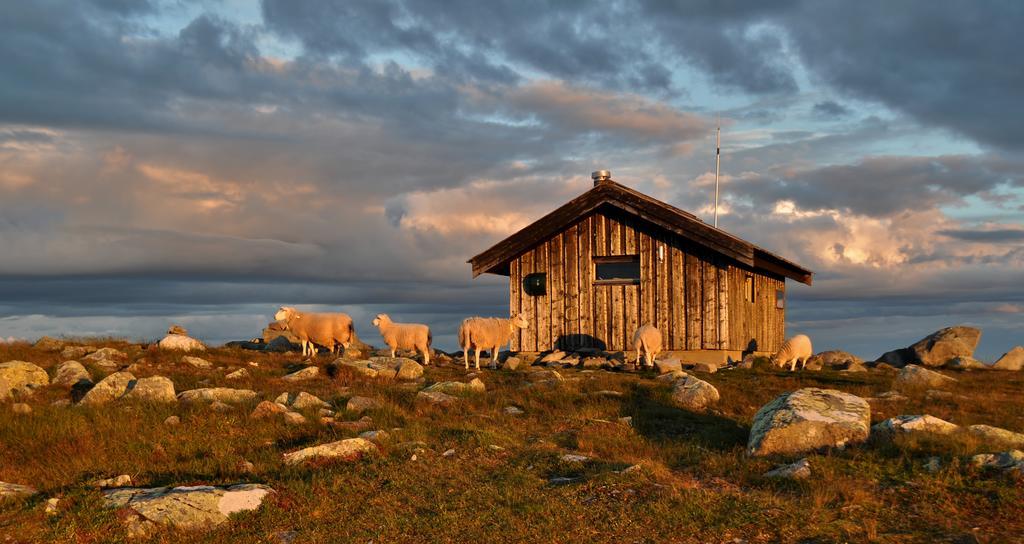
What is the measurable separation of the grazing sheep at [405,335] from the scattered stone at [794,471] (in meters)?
16.5

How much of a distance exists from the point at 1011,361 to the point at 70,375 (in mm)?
31986

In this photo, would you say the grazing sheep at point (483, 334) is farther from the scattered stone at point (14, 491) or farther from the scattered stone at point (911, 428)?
the scattered stone at point (14, 491)

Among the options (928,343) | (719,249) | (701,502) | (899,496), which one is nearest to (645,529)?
(701,502)

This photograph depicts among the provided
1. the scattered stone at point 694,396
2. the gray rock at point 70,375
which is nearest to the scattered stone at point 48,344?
the gray rock at point 70,375

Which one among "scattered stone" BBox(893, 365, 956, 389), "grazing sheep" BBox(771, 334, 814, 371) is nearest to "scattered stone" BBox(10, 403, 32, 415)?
"scattered stone" BBox(893, 365, 956, 389)

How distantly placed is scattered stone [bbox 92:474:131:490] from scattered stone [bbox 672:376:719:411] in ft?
35.1

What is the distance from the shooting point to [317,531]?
9047mm

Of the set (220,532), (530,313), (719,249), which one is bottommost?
(220,532)

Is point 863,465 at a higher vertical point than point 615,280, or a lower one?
lower

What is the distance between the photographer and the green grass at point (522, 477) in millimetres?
8820

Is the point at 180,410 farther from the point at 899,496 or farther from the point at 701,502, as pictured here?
the point at 899,496

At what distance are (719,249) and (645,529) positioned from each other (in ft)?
58.2

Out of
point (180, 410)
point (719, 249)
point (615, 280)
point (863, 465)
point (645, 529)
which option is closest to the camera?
point (645, 529)

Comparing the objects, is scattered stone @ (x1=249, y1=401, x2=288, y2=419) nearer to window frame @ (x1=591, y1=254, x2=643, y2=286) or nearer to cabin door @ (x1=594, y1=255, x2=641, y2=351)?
cabin door @ (x1=594, y1=255, x2=641, y2=351)
